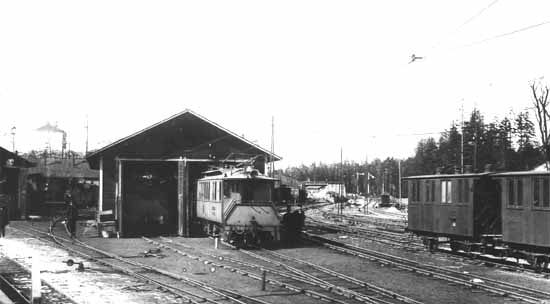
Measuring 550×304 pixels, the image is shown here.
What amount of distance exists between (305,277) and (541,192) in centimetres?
678

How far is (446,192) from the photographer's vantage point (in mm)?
20859

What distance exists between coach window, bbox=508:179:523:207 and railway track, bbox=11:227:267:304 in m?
8.88

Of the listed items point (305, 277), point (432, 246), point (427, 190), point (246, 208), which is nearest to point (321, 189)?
point (246, 208)

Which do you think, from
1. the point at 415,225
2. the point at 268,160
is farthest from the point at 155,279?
the point at 268,160

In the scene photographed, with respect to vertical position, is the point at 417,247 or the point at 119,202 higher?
the point at 119,202

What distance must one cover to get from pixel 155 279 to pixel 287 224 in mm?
12590

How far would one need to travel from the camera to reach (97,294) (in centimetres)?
1313

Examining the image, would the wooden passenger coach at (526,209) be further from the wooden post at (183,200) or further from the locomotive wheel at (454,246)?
the wooden post at (183,200)

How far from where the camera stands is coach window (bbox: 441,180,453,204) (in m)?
20.6

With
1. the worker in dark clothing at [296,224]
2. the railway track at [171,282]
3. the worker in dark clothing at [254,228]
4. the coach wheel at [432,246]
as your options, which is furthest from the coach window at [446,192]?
the railway track at [171,282]

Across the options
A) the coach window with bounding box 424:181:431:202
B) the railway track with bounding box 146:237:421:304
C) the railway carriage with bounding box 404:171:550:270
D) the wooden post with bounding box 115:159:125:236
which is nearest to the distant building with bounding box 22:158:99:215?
the wooden post with bounding box 115:159:125:236

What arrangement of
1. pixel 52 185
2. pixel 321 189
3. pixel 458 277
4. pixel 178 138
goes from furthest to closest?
pixel 321 189 → pixel 52 185 → pixel 178 138 → pixel 458 277

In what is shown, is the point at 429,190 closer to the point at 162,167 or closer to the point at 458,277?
the point at 458,277

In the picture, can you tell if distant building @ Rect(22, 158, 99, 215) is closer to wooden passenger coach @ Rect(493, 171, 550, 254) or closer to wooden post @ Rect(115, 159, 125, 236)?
wooden post @ Rect(115, 159, 125, 236)
